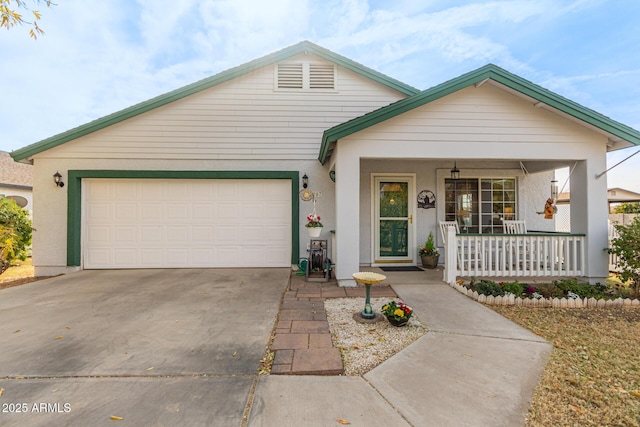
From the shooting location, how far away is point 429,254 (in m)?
6.45

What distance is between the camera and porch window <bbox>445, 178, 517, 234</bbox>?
6992 mm

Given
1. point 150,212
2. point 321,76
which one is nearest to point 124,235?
point 150,212

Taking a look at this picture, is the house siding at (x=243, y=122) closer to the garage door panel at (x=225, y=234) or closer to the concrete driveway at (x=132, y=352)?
the garage door panel at (x=225, y=234)

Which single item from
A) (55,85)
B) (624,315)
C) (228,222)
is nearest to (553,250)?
(624,315)

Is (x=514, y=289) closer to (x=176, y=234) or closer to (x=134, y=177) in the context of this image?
(x=176, y=234)

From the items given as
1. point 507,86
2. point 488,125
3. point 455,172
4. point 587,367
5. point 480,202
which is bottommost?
point 587,367

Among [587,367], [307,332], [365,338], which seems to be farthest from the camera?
[307,332]

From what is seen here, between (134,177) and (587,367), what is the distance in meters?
8.12

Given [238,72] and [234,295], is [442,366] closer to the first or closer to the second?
[234,295]

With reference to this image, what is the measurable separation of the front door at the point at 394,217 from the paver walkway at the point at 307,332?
1.96 m

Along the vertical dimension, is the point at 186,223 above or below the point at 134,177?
below

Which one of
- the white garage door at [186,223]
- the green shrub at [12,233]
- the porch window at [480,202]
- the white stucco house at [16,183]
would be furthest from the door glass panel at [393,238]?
the white stucco house at [16,183]

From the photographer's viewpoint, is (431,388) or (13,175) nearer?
(431,388)

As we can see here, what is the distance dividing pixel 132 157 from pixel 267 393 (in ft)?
21.4
